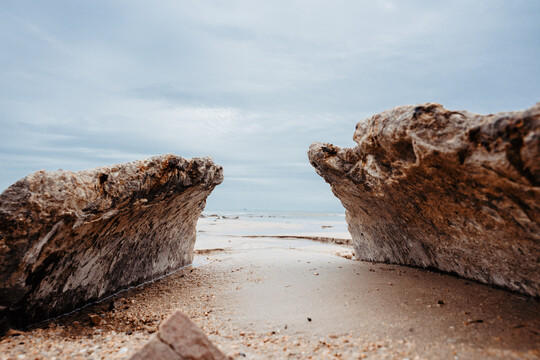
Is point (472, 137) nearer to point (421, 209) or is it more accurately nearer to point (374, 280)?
point (421, 209)

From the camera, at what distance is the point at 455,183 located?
254 centimetres

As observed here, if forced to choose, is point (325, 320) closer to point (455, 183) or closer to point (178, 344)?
point (178, 344)

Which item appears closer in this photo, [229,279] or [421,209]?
[421,209]

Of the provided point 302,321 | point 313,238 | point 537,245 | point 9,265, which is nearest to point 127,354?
point 9,265

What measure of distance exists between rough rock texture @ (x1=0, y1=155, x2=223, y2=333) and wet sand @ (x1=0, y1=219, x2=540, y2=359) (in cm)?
25

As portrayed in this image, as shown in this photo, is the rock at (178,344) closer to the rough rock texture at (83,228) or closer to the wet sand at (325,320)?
the wet sand at (325,320)

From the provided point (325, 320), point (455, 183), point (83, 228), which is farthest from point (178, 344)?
point (455, 183)

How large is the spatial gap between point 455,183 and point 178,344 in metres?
2.49

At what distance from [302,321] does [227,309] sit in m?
1.03

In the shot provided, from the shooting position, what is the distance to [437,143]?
7.72 feet

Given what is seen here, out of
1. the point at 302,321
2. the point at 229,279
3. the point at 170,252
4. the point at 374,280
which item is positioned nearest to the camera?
the point at 302,321

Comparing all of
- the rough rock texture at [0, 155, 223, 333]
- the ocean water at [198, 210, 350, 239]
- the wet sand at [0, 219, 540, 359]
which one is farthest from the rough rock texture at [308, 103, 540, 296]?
the ocean water at [198, 210, 350, 239]

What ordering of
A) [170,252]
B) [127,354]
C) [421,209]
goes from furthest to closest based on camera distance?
[170,252]
[421,209]
[127,354]

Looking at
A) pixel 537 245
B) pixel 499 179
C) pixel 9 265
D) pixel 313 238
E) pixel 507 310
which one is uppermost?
pixel 499 179
